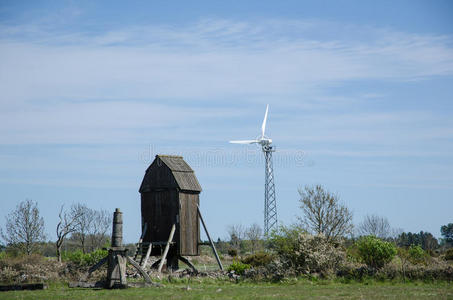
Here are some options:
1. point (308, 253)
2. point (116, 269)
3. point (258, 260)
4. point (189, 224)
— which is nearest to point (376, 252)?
point (308, 253)

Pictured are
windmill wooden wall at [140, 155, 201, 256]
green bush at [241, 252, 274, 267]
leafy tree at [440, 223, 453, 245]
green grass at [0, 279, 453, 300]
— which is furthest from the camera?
leafy tree at [440, 223, 453, 245]

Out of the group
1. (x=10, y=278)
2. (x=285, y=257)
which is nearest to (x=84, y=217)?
(x=10, y=278)

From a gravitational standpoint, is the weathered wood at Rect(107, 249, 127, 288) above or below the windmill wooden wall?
below

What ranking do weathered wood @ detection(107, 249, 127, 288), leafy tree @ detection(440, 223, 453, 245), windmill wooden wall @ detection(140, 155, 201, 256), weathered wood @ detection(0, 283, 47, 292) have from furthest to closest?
leafy tree @ detection(440, 223, 453, 245)
windmill wooden wall @ detection(140, 155, 201, 256)
weathered wood @ detection(107, 249, 127, 288)
weathered wood @ detection(0, 283, 47, 292)

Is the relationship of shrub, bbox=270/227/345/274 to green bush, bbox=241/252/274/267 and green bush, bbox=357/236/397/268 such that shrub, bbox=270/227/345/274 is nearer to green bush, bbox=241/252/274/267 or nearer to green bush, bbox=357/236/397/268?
green bush, bbox=357/236/397/268

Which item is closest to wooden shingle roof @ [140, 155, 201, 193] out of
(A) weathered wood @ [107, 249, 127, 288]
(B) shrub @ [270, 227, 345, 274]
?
(B) shrub @ [270, 227, 345, 274]

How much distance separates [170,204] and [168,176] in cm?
196

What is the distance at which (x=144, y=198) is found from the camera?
42.9 meters

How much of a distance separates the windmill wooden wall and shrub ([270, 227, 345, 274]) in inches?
323

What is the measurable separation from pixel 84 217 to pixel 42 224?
11301 millimetres

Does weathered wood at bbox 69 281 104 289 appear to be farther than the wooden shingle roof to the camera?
No

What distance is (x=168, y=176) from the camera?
4178 centimetres

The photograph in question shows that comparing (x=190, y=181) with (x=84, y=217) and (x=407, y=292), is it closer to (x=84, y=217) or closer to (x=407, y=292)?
(x=407, y=292)

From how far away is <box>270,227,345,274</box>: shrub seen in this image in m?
32.8
